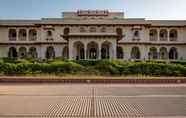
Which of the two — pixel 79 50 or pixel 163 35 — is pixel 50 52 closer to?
pixel 79 50

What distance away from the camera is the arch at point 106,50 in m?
46.6

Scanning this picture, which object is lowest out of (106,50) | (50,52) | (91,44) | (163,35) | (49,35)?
(50,52)

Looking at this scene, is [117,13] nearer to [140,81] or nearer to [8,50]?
[8,50]

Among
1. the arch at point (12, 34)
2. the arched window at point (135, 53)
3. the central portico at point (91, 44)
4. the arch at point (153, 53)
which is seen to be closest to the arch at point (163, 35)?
the arch at point (153, 53)

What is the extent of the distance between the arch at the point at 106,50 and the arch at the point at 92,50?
101cm

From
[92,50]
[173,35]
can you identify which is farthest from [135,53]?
[173,35]

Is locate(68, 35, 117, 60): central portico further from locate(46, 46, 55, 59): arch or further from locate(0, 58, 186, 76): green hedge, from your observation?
locate(0, 58, 186, 76): green hedge

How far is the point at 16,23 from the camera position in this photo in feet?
175

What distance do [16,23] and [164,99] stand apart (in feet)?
141

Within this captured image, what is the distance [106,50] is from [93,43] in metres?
2.62

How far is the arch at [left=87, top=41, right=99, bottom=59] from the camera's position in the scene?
48047 millimetres

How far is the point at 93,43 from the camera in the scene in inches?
1891

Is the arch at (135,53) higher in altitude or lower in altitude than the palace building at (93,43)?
lower

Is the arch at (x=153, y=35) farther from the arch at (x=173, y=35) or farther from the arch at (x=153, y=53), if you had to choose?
the arch at (x=173, y=35)
